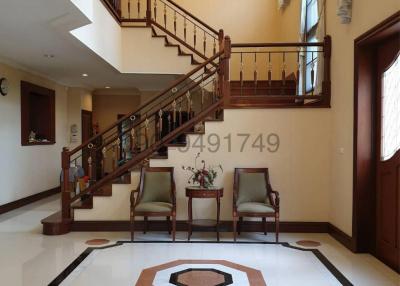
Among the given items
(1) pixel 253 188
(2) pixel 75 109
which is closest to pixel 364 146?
(1) pixel 253 188

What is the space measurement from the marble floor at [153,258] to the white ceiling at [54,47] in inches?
110

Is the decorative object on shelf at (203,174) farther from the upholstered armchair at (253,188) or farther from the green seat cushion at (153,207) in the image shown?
the green seat cushion at (153,207)

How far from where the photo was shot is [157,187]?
5.47 metres

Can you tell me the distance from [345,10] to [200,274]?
11.4ft

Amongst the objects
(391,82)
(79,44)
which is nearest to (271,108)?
(391,82)

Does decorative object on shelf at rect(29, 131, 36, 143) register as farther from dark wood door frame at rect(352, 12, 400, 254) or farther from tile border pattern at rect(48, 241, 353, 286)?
dark wood door frame at rect(352, 12, 400, 254)

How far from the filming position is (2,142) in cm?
689

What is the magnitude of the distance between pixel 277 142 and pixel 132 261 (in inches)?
105

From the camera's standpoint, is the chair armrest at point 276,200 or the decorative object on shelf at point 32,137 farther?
the decorative object on shelf at point 32,137

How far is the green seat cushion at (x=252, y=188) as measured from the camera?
5.39 metres

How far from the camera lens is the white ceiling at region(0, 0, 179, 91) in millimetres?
4324

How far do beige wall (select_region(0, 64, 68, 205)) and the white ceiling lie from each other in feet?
0.99

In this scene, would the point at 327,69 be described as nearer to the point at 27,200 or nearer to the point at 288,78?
the point at 288,78

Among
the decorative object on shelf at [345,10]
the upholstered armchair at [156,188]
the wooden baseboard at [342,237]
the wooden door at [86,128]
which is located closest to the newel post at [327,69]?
the decorative object on shelf at [345,10]
